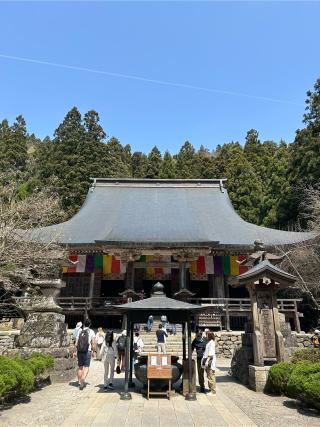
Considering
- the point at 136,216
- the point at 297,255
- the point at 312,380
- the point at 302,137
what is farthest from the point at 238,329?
the point at 302,137

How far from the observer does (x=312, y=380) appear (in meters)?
6.29

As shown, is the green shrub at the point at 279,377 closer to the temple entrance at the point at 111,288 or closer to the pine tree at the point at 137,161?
the temple entrance at the point at 111,288

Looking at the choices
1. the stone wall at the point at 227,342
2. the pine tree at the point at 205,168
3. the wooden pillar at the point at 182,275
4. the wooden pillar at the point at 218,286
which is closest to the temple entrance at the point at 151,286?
the wooden pillar at the point at 218,286

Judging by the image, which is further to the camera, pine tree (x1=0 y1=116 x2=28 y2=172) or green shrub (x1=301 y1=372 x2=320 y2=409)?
pine tree (x1=0 y1=116 x2=28 y2=172)

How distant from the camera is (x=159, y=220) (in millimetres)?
20953

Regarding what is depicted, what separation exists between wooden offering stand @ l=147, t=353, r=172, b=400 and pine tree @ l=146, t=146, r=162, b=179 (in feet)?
118

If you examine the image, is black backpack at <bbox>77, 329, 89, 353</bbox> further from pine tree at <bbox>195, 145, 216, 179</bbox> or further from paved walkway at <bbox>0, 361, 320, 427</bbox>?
pine tree at <bbox>195, 145, 216, 179</bbox>

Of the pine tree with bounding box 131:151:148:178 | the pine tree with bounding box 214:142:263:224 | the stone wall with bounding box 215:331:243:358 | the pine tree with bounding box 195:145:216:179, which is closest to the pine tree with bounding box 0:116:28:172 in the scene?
the pine tree with bounding box 131:151:148:178

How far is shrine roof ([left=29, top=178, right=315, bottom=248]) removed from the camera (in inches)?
714

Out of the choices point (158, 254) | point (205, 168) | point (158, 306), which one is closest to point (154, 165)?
point (205, 168)

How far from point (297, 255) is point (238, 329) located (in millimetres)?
4883

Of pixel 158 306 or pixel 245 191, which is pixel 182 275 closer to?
pixel 158 306

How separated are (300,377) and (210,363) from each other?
2302mm

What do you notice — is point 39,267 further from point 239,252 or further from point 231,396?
point 239,252
